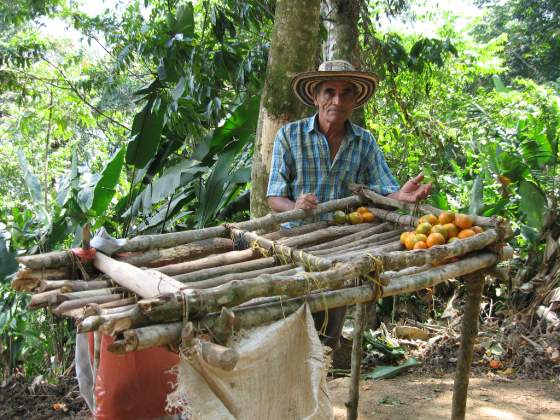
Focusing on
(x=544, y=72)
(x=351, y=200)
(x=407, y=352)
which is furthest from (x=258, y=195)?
(x=544, y=72)

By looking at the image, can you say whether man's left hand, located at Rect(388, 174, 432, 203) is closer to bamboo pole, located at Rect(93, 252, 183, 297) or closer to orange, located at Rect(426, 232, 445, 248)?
orange, located at Rect(426, 232, 445, 248)

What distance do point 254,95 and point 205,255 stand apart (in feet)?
7.98

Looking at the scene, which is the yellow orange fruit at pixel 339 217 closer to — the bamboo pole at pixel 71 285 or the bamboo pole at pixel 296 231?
the bamboo pole at pixel 296 231

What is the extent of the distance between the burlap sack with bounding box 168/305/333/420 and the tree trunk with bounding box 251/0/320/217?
1.82 meters

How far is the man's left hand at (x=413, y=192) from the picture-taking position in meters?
2.77

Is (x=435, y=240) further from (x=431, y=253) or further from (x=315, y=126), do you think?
(x=315, y=126)

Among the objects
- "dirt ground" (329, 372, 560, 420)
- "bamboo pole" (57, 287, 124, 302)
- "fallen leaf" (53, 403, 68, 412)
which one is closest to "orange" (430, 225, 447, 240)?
"bamboo pole" (57, 287, 124, 302)

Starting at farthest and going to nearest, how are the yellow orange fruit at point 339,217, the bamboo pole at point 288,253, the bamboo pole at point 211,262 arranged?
the yellow orange fruit at point 339,217, the bamboo pole at point 211,262, the bamboo pole at point 288,253

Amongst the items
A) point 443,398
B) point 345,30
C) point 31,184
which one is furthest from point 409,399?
point 31,184

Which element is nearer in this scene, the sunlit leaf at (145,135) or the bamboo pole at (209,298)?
the bamboo pole at (209,298)

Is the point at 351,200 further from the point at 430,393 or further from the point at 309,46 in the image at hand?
the point at 430,393

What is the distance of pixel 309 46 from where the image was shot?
3.46 m

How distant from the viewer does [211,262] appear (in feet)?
7.46

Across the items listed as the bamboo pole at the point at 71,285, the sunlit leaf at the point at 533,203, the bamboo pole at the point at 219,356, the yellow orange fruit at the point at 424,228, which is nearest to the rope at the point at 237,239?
the bamboo pole at the point at 71,285
